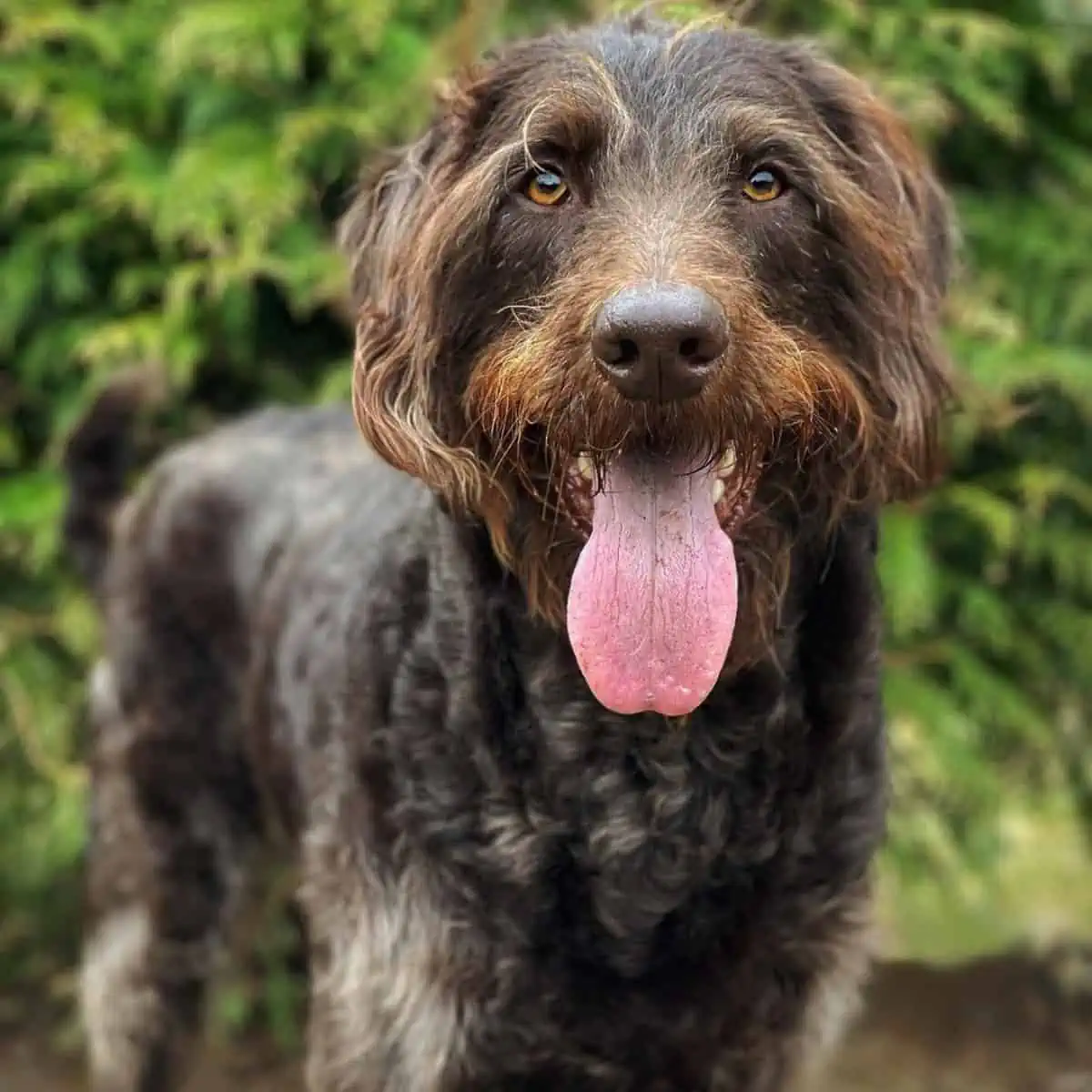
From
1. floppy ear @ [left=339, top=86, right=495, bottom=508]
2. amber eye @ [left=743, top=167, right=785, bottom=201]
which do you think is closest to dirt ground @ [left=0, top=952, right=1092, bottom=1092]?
floppy ear @ [left=339, top=86, right=495, bottom=508]

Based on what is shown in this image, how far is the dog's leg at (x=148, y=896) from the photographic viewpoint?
136 inches

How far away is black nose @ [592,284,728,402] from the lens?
1.80 metres

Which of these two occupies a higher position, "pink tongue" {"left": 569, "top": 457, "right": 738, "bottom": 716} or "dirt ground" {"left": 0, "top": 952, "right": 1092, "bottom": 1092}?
"pink tongue" {"left": 569, "top": 457, "right": 738, "bottom": 716}

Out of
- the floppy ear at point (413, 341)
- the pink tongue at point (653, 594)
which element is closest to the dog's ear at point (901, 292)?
the pink tongue at point (653, 594)

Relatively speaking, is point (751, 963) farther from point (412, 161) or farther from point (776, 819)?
point (412, 161)

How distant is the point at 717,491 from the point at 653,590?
202 millimetres

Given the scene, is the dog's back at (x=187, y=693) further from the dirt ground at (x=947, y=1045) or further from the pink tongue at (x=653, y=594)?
the pink tongue at (x=653, y=594)

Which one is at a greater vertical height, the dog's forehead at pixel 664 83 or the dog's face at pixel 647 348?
the dog's forehead at pixel 664 83

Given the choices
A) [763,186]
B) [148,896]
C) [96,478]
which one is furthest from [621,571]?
[96,478]

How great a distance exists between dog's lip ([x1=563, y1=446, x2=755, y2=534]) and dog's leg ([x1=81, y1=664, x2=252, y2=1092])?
163cm

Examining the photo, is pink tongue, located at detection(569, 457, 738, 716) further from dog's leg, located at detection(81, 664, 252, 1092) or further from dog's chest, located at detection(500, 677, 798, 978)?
dog's leg, located at detection(81, 664, 252, 1092)

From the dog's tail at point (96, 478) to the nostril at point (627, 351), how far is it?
6.83ft

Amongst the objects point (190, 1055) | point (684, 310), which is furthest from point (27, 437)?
point (684, 310)

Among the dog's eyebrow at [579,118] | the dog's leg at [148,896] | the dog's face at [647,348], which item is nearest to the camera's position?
the dog's face at [647,348]
